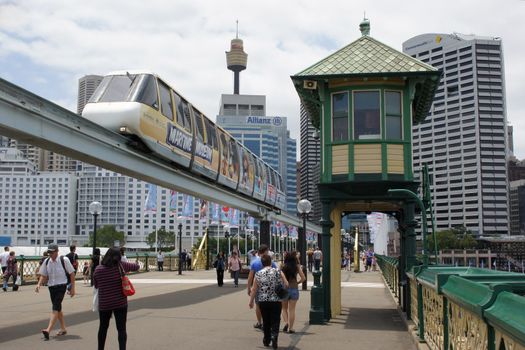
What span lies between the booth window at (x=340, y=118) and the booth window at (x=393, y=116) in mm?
935

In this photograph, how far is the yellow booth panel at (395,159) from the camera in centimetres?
1280

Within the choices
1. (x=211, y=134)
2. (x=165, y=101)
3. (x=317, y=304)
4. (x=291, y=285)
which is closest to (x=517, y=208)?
(x=211, y=134)

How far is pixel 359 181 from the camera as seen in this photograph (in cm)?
1275

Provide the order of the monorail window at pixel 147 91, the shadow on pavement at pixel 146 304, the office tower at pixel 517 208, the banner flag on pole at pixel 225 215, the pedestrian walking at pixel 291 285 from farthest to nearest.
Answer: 1. the office tower at pixel 517 208
2. the banner flag on pole at pixel 225 215
3. the monorail window at pixel 147 91
4. the pedestrian walking at pixel 291 285
5. the shadow on pavement at pixel 146 304

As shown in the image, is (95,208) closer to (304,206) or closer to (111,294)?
(304,206)

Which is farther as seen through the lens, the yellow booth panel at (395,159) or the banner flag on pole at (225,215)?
the banner flag on pole at (225,215)

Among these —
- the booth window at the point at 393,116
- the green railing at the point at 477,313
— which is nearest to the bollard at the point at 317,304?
the booth window at the point at 393,116

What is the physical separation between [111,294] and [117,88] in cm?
936

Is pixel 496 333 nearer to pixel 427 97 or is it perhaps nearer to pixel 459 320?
pixel 459 320

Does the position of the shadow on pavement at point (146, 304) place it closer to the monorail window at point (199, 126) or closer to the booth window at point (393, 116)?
the monorail window at point (199, 126)

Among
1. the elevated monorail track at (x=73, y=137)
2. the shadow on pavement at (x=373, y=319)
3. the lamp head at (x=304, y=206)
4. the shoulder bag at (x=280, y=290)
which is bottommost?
the shadow on pavement at (x=373, y=319)

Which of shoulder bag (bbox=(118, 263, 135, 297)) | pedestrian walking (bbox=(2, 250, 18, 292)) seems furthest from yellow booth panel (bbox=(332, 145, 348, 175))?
pedestrian walking (bbox=(2, 250, 18, 292))

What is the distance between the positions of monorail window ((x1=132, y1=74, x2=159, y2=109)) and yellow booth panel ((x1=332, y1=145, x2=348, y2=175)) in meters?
5.64

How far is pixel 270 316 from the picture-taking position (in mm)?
9141
